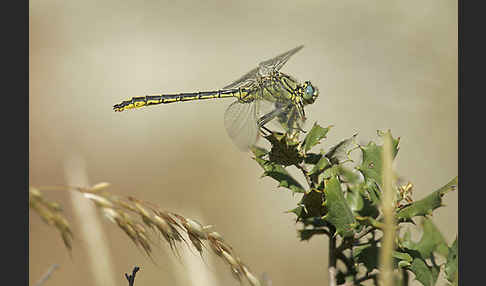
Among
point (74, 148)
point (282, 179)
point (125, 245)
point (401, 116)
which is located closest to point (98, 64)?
point (74, 148)

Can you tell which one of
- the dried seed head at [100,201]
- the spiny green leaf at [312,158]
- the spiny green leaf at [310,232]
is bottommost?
the spiny green leaf at [310,232]

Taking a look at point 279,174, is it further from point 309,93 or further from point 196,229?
point 309,93

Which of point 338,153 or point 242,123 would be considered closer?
point 338,153

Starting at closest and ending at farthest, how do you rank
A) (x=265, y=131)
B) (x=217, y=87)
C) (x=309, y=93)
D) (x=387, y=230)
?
(x=387, y=230) → (x=265, y=131) → (x=309, y=93) → (x=217, y=87)

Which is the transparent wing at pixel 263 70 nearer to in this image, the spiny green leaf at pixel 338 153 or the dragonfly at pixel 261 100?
the dragonfly at pixel 261 100

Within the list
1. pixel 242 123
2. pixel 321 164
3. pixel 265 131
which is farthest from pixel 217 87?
A: pixel 321 164

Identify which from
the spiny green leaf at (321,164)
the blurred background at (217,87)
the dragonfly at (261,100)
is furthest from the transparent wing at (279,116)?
the blurred background at (217,87)

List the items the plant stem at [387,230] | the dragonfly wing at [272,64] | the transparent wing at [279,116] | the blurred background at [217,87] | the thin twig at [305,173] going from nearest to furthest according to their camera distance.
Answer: the plant stem at [387,230], the thin twig at [305,173], the transparent wing at [279,116], the dragonfly wing at [272,64], the blurred background at [217,87]

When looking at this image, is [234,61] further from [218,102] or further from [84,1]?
[84,1]
